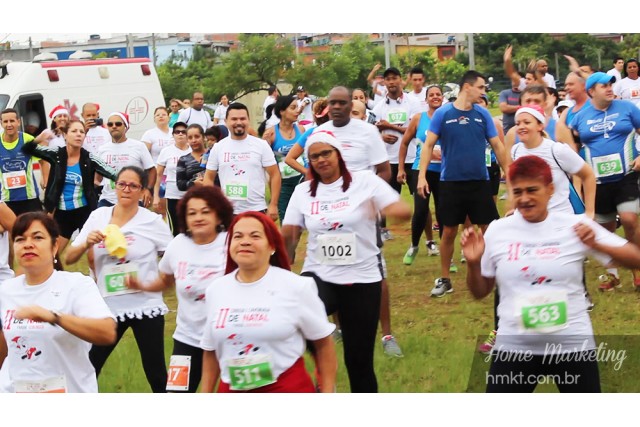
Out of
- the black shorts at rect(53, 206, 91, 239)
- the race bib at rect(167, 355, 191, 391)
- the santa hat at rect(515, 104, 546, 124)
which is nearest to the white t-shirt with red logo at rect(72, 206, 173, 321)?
the race bib at rect(167, 355, 191, 391)

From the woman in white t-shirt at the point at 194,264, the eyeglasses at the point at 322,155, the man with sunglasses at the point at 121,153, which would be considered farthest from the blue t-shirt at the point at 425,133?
the woman in white t-shirt at the point at 194,264

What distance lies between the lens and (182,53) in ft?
163

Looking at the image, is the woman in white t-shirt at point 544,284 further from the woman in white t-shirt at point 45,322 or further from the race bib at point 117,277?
the race bib at point 117,277

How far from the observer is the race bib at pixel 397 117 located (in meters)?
13.9

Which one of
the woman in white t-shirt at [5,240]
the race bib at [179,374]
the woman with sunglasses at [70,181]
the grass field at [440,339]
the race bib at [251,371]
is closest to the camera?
the race bib at [251,371]

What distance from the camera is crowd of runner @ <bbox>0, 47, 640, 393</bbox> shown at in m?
5.20

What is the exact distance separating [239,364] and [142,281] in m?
2.10

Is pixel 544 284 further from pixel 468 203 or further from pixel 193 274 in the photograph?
pixel 468 203

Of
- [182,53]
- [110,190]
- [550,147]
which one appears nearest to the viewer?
[550,147]

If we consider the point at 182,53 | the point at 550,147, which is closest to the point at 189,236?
the point at 550,147

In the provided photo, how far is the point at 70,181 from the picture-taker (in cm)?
1132

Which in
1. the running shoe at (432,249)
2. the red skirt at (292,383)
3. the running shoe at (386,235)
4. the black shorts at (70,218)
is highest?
the red skirt at (292,383)

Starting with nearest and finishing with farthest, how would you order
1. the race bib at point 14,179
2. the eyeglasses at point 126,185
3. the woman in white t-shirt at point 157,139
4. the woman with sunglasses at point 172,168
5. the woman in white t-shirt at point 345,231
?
the woman in white t-shirt at point 345,231, the eyeglasses at point 126,185, the race bib at point 14,179, the woman with sunglasses at point 172,168, the woman in white t-shirt at point 157,139

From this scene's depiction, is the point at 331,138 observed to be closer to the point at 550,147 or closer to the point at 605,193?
the point at 550,147
